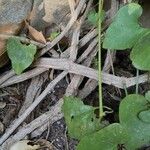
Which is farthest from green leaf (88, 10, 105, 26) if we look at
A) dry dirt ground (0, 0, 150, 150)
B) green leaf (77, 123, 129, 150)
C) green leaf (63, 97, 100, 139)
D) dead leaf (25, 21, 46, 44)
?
green leaf (77, 123, 129, 150)

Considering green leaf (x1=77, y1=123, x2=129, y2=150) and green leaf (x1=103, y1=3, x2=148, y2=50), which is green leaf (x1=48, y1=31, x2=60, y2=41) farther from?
green leaf (x1=77, y1=123, x2=129, y2=150)

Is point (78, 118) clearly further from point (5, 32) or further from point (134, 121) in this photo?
point (5, 32)

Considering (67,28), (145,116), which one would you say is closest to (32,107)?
(67,28)

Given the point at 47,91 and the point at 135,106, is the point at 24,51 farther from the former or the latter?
the point at 135,106

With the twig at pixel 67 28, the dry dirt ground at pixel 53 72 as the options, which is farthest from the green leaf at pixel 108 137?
the twig at pixel 67 28

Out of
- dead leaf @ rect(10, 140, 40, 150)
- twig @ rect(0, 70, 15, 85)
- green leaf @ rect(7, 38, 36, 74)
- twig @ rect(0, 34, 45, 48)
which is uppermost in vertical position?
twig @ rect(0, 34, 45, 48)

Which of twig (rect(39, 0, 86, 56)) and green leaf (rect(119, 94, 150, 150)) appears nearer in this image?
green leaf (rect(119, 94, 150, 150))

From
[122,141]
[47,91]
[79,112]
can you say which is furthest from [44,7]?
[122,141]
